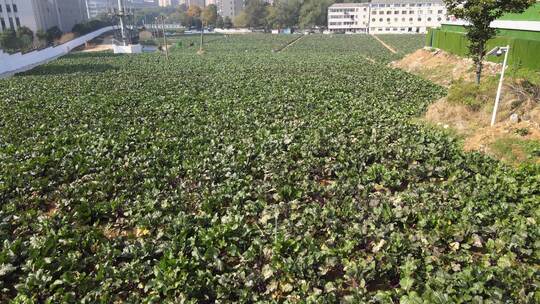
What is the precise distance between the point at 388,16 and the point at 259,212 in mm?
144598

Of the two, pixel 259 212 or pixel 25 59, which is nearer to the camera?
pixel 259 212

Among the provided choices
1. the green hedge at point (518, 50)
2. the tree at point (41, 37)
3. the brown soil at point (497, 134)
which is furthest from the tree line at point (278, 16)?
the brown soil at point (497, 134)

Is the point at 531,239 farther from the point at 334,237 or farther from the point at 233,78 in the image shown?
the point at 233,78

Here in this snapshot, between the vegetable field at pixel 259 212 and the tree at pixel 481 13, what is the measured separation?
5.10m

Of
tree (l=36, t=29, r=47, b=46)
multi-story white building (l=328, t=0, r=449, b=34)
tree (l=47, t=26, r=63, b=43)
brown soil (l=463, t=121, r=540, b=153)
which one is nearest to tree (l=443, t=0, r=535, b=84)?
brown soil (l=463, t=121, r=540, b=153)

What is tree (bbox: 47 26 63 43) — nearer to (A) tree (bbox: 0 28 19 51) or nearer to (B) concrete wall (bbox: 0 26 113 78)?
(A) tree (bbox: 0 28 19 51)

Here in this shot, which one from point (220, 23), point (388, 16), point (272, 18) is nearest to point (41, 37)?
point (220, 23)

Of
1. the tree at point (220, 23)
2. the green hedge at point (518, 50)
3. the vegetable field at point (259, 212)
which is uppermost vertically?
the tree at point (220, 23)

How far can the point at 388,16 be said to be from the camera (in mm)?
137750

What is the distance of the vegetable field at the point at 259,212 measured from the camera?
22.9 feet

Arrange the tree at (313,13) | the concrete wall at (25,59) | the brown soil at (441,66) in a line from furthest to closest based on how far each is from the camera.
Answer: the tree at (313,13)
the concrete wall at (25,59)
the brown soil at (441,66)

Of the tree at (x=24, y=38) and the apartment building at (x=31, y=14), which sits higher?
the apartment building at (x=31, y=14)

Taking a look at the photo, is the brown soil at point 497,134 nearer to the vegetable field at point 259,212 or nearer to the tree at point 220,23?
the vegetable field at point 259,212

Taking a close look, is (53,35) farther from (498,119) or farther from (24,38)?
(498,119)
